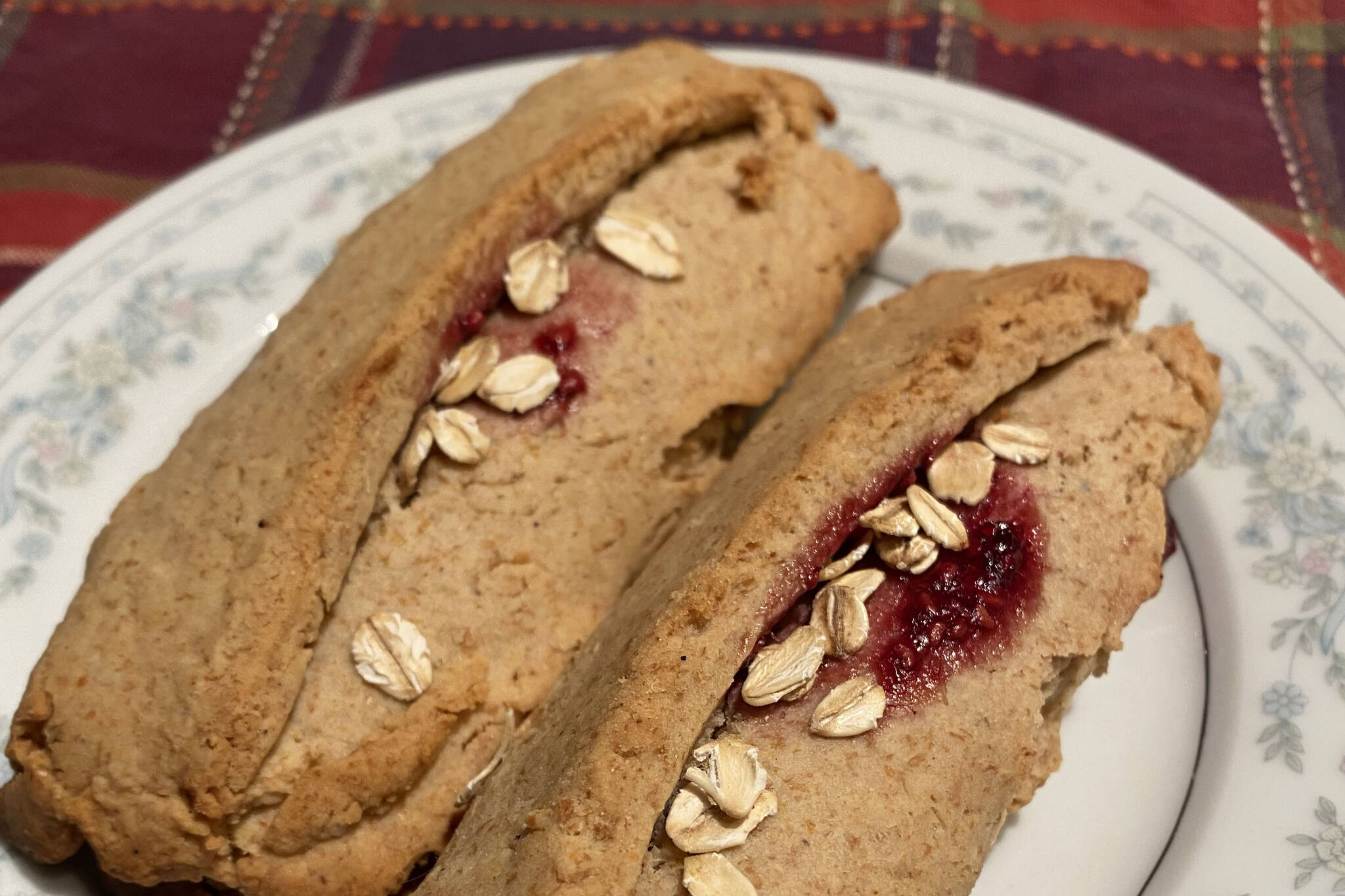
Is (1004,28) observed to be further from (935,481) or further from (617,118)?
(935,481)

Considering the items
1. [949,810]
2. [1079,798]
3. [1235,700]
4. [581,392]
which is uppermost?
[581,392]

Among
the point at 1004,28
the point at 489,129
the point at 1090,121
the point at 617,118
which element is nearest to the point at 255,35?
the point at 489,129

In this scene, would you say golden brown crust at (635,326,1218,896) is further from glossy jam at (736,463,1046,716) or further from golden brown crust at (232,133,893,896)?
golden brown crust at (232,133,893,896)

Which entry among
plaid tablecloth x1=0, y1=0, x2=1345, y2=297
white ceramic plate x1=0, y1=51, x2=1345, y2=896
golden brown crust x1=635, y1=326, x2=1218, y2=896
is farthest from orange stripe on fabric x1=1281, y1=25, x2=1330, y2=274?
golden brown crust x1=635, y1=326, x2=1218, y2=896

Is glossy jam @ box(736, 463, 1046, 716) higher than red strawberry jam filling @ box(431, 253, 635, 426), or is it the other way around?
red strawberry jam filling @ box(431, 253, 635, 426)

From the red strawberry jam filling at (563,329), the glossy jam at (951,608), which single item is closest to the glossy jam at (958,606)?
the glossy jam at (951,608)

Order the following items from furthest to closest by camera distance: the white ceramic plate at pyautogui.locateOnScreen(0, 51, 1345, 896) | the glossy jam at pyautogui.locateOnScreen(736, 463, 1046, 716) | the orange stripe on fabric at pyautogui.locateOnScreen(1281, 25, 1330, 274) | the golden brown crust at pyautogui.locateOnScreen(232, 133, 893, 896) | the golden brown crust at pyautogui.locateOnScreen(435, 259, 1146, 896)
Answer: the orange stripe on fabric at pyautogui.locateOnScreen(1281, 25, 1330, 274)
the white ceramic plate at pyautogui.locateOnScreen(0, 51, 1345, 896)
the golden brown crust at pyautogui.locateOnScreen(232, 133, 893, 896)
the glossy jam at pyautogui.locateOnScreen(736, 463, 1046, 716)
the golden brown crust at pyautogui.locateOnScreen(435, 259, 1146, 896)

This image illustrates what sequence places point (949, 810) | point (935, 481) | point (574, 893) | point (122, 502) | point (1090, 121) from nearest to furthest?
point (574, 893) → point (949, 810) → point (935, 481) → point (122, 502) → point (1090, 121)
